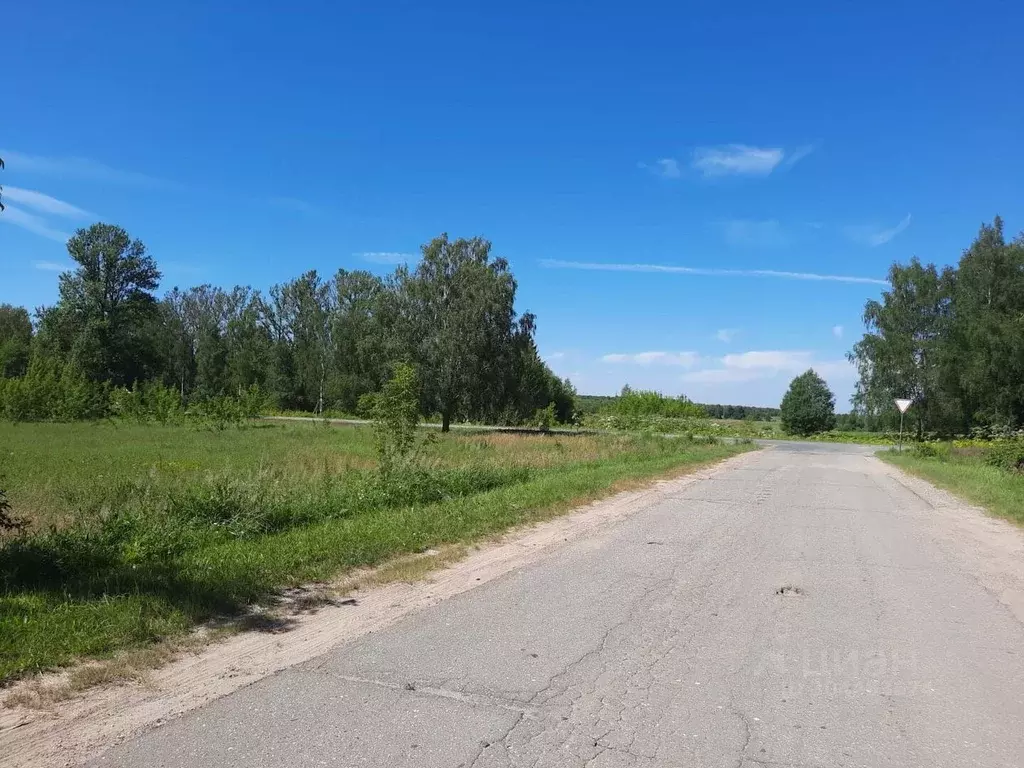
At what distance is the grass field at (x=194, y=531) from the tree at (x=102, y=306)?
57858 millimetres

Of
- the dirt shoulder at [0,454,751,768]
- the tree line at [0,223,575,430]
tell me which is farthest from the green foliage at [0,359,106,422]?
the dirt shoulder at [0,454,751,768]

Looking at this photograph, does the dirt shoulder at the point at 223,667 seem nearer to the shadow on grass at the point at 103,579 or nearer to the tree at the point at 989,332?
the shadow on grass at the point at 103,579

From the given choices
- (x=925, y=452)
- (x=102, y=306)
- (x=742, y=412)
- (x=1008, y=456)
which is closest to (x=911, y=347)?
(x=925, y=452)

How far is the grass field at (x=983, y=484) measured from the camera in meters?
15.1

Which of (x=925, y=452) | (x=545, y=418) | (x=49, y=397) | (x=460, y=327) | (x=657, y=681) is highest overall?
(x=460, y=327)

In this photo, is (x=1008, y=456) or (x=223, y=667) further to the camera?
(x=1008, y=456)

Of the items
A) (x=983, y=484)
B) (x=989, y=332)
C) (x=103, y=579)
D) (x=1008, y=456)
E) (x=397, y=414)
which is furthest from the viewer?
(x=989, y=332)

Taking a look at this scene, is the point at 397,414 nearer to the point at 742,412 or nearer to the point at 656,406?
the point at 656,406

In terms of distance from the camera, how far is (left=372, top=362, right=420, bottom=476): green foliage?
1531 cm

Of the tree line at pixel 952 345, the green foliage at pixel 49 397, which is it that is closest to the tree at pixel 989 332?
the tree line at pixel 952 345

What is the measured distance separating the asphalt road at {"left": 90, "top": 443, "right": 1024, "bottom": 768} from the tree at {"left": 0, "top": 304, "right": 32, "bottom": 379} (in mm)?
65887

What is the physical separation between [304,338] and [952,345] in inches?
2709

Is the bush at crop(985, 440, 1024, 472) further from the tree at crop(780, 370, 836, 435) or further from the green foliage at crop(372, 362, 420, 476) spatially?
the tree at crop(780, 370, 836, 435)

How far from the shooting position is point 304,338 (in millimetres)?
85938
